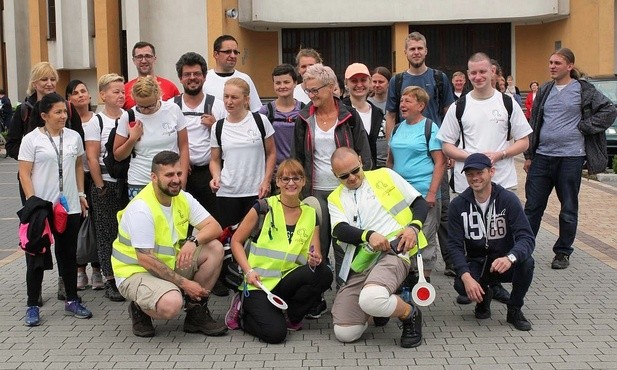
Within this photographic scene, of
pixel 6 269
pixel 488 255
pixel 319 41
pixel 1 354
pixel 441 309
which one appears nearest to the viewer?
pixel 1 354

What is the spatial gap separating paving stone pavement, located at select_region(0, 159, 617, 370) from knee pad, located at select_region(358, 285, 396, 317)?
0.92 feet

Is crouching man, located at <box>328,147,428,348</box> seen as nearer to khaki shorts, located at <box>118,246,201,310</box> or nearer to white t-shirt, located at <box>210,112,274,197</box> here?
white t-shirt, located at <box>210,112,274,197</box>

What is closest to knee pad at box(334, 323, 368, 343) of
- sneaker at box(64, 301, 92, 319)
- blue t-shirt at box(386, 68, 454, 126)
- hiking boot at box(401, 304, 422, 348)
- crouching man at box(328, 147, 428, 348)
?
crouching man at box(328, 147, 428, 348)

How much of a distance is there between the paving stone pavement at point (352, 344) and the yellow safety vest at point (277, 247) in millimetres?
501

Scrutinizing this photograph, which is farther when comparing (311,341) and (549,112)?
(549,112)

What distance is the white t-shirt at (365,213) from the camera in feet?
21.4

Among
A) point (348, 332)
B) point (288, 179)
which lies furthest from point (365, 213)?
point (348, 332)

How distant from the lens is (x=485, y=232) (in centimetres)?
673

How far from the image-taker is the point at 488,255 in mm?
6746

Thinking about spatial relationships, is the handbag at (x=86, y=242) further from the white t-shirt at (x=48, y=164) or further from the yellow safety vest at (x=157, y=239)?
the yellow safety vest at (x=157, y=239)

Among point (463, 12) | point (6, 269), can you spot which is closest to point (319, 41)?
point (463, 12)

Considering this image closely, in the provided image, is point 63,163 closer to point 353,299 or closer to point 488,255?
point 353,299

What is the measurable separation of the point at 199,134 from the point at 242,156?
63 cm

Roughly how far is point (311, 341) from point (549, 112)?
3.81 m
